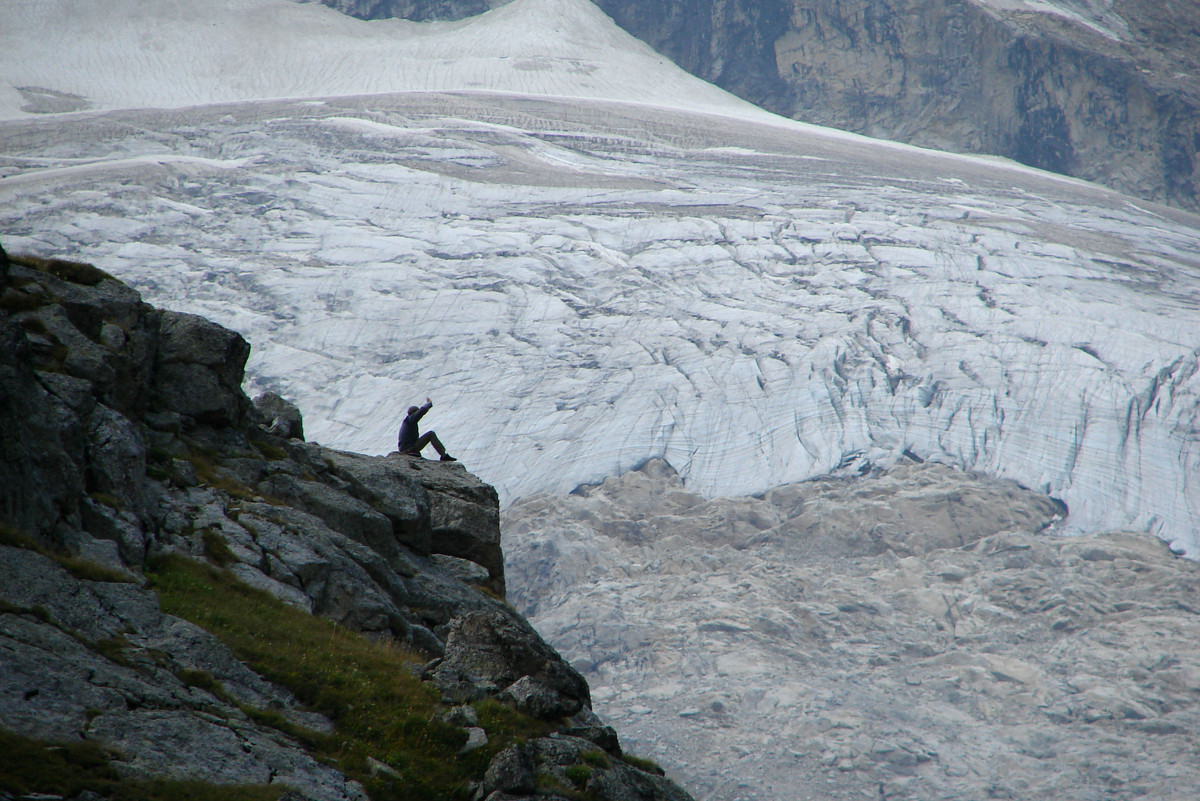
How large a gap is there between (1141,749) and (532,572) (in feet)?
102

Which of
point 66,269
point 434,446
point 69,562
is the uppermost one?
point 66,269

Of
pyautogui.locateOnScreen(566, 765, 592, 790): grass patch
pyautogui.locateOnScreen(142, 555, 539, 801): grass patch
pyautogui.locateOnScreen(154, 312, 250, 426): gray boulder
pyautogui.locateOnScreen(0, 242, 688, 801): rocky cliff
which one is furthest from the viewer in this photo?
pyautogui.locateOnScreen(154, 312, 250, 426): gray boulder

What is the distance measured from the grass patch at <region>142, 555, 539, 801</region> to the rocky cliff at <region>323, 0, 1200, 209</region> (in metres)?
127

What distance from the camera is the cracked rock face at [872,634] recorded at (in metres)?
46.2

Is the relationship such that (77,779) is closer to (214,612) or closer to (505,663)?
(214,612)

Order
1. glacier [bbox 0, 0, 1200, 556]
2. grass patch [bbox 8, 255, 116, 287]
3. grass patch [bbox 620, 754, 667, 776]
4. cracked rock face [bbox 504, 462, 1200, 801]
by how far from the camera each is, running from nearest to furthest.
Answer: grass patch [bbox 620, 754, 667, 776] < grass patch [bbox 8, 255, 116, 287] < cracked rock face [bbox 504, 462, 1200, 801] < glacier [bbox 0, 0, 1200, 556]

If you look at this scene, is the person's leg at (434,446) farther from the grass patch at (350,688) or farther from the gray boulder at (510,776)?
the gray boulder at (510,776)

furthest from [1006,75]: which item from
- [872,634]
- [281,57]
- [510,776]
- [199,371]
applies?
[510,776]

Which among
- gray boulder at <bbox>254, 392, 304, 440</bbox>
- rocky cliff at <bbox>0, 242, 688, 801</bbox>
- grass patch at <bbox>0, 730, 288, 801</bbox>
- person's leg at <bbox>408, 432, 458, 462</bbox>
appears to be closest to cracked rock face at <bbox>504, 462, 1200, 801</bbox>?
person's leg at <bbox>408, 432, 458, 462</bbox>

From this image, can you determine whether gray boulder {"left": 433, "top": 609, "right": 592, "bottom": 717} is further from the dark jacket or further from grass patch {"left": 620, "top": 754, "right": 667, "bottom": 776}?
the dark jacket

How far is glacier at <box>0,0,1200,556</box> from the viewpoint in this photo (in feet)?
176

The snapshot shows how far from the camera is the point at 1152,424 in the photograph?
53938 mm

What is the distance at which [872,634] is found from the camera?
52688 millimetres

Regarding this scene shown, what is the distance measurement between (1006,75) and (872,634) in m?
94.1
